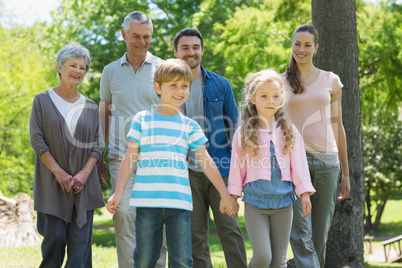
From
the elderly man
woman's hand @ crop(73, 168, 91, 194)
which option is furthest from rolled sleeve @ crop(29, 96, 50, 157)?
the elderly man

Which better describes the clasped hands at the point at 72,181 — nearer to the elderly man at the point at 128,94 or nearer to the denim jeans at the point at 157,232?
the elderly man at the point at 128,94

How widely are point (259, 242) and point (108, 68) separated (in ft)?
7.34

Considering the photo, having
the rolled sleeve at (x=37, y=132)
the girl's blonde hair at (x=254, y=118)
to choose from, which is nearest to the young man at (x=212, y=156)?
the girl's blonde hair at (x=254, y=118)

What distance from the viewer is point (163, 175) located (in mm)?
3502

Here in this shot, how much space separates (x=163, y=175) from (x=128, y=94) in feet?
4.39

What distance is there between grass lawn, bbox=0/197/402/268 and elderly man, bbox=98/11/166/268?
215 cm

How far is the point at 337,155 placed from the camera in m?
4.39

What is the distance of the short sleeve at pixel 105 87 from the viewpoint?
474 centimetres

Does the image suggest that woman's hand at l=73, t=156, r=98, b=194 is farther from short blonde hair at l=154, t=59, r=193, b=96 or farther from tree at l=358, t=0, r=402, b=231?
tree at l=358, t=0, r=402, b=231

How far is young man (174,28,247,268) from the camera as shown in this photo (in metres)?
4.42

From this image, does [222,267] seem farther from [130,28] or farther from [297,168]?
[130,28]

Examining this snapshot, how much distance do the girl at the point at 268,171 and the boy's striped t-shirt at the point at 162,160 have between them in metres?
0.41

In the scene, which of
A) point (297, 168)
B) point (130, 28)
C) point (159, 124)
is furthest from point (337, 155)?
point (130, 28)

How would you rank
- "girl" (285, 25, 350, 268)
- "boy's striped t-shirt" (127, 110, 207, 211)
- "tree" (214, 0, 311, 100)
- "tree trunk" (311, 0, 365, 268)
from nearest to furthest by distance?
"boy's striped t-shirt" (127, 110, 207, 211) < "girl" (285, 25, 350, 268) < "tree trunk" (311, 0, 365, 268) < "tree" (214, 0, 311, 100)
